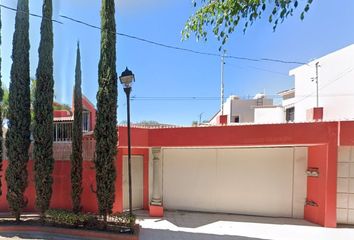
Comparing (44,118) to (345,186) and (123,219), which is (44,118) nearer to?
(123,219)

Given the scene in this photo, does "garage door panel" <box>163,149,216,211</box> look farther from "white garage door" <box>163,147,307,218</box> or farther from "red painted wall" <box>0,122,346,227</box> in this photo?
"red painted wall" <box>0,122,346,227</box>

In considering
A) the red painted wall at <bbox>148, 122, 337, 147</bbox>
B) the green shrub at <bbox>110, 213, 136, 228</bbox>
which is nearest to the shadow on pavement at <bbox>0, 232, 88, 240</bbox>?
the green shrub at <bbox>110, 213, 136, 228</bbox>

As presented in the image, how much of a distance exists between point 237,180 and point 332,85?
862 centimetres

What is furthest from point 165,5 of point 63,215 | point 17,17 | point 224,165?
point 63,215

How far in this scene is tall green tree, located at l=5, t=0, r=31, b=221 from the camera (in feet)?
24.9

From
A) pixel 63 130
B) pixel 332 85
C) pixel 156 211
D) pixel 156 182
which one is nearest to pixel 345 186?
pixel 156 182

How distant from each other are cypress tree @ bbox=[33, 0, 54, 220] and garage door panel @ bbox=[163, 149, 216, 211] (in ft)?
14.5

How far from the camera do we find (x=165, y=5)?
26.0 ft

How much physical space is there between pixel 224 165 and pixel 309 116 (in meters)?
4.12

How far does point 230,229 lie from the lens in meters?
8.00

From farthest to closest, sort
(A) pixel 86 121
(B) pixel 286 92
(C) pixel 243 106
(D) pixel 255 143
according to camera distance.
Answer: (C) pixel 243 106 < (B) pixel 286 92 < (A) pixel 86 121 < (D) pixel 255 143

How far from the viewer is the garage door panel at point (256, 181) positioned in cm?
956

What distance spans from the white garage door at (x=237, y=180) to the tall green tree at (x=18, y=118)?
499 centimetres

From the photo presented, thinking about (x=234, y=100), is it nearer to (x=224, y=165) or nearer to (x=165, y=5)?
(x=224, y=165)
